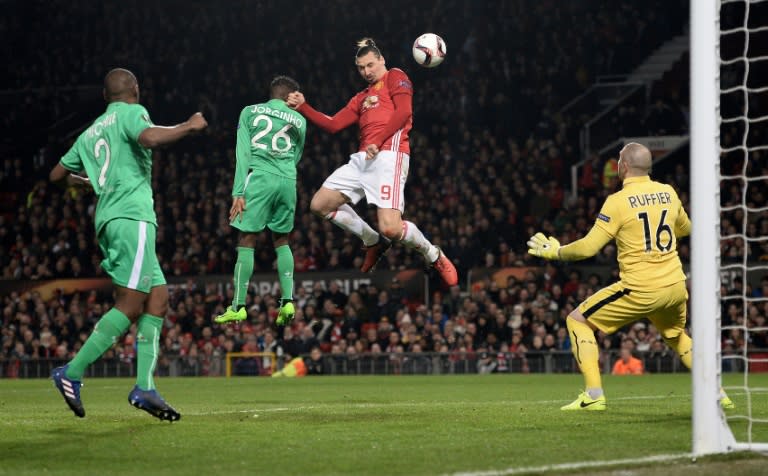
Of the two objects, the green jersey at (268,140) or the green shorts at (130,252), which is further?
the green jersey at (268,140)

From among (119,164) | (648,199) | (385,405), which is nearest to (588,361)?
(648,199)

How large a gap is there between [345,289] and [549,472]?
1933cm

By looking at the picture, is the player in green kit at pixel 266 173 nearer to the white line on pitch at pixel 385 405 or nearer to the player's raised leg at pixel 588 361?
the white line on pitch at pixel 385 405

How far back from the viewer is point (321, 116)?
11.8 meters

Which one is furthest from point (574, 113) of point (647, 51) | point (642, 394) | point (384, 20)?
point (642, 394)

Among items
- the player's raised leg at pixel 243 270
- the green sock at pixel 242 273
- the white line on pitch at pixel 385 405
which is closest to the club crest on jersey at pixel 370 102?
the player's raised leg at pixel 243 270

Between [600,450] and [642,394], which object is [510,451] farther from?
[642,394]

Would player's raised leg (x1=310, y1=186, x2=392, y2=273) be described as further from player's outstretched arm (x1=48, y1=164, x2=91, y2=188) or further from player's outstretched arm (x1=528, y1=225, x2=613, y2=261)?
player's outstretched arm (x1=48, y1=164, x2=91, y2=188)

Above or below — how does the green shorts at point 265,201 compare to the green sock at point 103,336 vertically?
above

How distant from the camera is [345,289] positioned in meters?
25.2

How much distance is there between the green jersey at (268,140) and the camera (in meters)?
11.5

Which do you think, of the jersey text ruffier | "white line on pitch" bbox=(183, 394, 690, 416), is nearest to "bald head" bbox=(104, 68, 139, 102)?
"white line on pitch" bbox=(183, 394, 690, 416)

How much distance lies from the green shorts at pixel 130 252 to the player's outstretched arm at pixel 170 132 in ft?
1.93

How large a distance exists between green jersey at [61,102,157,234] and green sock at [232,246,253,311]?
3.39m
